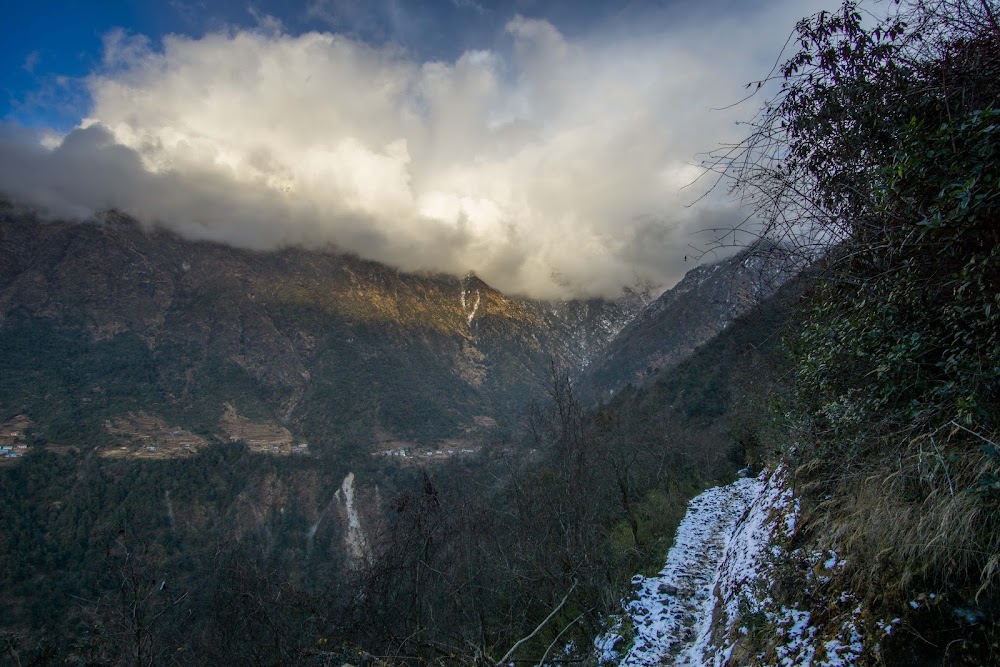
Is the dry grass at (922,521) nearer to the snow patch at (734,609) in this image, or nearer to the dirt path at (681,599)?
the snow patch at (734,609)

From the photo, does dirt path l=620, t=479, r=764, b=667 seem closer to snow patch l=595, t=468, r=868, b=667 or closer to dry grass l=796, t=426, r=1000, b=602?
snow patch l=595, t=468, r=868, b=667

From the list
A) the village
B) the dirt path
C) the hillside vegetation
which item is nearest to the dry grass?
the hillside vegetation

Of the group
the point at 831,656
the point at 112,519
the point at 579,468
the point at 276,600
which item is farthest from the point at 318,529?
→ the point at 831,656

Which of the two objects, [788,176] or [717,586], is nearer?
[788,176]

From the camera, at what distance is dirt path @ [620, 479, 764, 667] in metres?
7.55

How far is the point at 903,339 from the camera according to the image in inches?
170

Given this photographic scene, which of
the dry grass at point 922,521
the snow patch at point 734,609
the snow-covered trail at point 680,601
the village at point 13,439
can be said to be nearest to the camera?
the dry grass at point 922,521

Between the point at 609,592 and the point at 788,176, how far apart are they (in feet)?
28.7

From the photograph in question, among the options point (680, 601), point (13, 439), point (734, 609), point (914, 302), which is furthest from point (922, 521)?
point (13, 439)

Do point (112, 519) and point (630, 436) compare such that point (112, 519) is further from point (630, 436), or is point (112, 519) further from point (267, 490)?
point (630, 436)

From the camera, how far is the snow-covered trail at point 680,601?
752 centimetres

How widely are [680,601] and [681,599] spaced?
110 millimetres

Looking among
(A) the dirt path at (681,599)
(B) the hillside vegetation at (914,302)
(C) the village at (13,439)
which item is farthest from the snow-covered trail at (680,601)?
(C) the village at (13,439)

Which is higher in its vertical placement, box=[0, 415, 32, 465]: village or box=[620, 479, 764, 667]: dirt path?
box=[0, 415, 32, 465]: village
